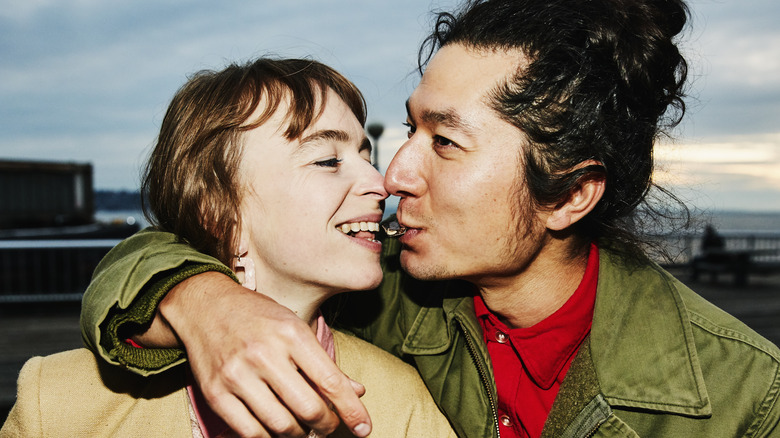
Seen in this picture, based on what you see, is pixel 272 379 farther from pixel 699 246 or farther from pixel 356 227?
pixel 699 246

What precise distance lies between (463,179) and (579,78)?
1.98 feet

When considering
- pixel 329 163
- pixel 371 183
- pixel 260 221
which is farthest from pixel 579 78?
pixel 260 221

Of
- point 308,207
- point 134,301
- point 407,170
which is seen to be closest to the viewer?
point 134,301

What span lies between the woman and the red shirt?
0.27 m

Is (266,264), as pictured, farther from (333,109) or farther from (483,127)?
(483,127)

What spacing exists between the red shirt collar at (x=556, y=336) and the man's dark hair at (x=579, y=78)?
392mm

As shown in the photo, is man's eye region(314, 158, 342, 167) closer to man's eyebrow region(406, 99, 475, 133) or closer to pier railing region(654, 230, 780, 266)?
man's eyebrow region(406, 99, 475, 133)

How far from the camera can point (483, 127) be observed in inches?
82.4

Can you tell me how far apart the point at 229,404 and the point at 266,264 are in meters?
0.85

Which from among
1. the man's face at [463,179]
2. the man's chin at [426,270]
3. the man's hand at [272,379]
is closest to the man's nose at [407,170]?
the man's face at [463,179]

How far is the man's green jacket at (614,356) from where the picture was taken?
4.89ft

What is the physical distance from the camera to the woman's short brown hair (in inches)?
74.9

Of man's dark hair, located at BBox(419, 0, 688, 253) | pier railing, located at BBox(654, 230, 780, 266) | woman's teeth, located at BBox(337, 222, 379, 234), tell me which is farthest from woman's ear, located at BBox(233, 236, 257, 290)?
pier railing, located at BBox(654, 230, 780, 266)

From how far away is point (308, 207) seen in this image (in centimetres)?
181
